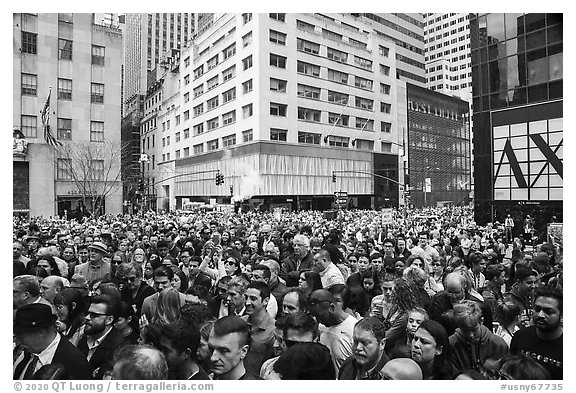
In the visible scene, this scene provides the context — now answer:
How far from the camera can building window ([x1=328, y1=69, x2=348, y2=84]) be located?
118ft


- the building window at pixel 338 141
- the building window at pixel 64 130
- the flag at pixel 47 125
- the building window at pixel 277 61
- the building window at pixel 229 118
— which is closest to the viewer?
the flag at pixel 47 125

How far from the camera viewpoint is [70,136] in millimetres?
10047

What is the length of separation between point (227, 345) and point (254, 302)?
1.00 meters

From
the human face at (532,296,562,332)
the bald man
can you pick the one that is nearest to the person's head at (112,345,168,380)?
the bald man

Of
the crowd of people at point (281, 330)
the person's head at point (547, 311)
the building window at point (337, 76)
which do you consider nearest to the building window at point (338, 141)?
the building window at point (337, 76)

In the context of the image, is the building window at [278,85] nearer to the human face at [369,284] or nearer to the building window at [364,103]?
the building window at [364,103]

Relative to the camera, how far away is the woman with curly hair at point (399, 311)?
143 inches

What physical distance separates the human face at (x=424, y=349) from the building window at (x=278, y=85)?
31.0 meters

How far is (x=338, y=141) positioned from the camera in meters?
41.2

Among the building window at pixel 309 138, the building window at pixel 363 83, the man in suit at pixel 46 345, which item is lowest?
the man in suit at pixel 46 345

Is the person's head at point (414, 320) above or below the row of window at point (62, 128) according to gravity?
below

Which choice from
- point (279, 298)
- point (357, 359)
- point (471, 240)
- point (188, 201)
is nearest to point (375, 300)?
point (279, 298)
